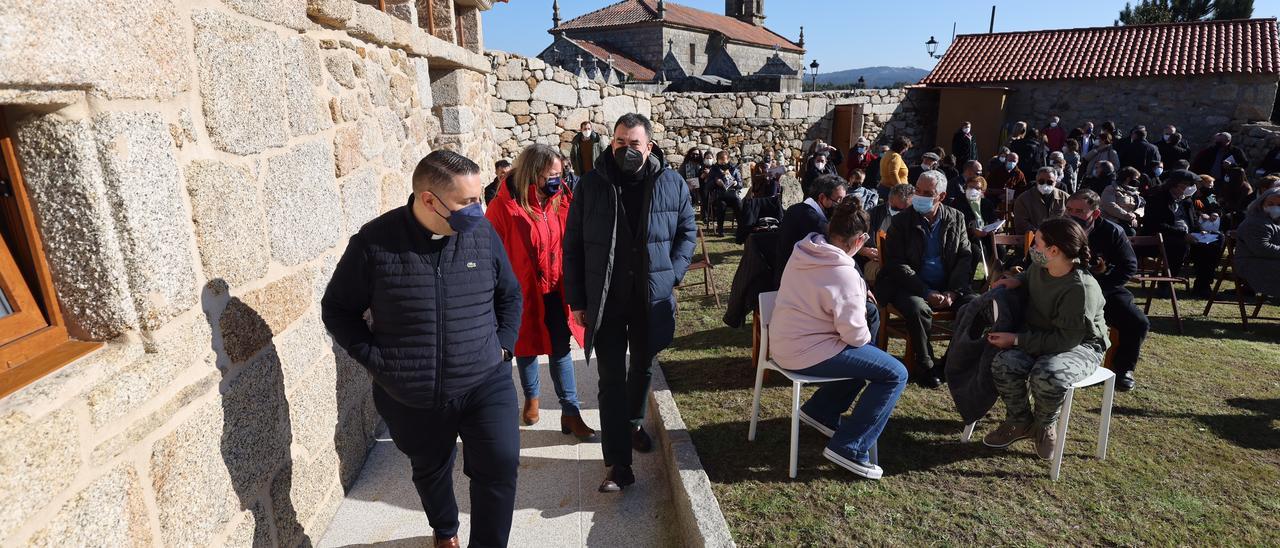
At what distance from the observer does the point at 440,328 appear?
2.27 metres

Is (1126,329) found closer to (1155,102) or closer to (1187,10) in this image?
(1155,102)

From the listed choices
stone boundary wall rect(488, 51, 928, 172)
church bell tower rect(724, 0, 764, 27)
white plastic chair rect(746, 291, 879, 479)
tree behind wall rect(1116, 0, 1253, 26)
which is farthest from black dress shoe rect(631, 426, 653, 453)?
church bell tower rect(724, 0, 764, 27)

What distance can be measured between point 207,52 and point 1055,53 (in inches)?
802

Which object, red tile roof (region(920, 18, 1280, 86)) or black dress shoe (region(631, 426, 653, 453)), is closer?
black dress shoe (region(631, 426, 653, 453))

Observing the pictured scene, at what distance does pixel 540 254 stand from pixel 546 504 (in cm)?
123

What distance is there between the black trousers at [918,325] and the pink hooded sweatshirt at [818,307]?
54.7 inches

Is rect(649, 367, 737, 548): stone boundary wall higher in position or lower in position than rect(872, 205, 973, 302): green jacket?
lower

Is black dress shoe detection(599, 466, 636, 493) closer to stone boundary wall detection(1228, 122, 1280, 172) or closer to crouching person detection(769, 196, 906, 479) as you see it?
crouching person detection(769, 196, 906, 479)

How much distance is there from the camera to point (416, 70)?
459 centimetres

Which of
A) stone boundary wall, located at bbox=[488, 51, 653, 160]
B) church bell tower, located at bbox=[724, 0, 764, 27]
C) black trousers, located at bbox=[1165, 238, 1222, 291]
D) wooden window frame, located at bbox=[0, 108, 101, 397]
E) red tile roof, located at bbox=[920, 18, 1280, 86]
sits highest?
church bell tower, located at bbox=[724, 0, 764, 27]

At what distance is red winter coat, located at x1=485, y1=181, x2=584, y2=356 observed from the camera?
11.2 ft

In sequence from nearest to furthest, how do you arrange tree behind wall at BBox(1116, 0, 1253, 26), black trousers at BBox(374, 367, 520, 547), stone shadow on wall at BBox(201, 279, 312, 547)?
stone shadow on wall at BBox(201, 279, 312, 547)
black trousers at BBox(374, 367, 520, 547)
tree behind wall at BBox(1116, 0, 1253, 26)

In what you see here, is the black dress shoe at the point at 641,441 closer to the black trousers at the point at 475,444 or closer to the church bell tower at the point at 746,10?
the black trousers at the point at 475,444

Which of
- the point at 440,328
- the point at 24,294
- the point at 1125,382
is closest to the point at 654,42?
the point at 1125,382
